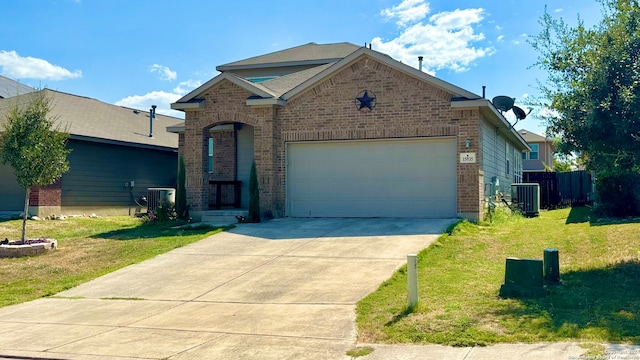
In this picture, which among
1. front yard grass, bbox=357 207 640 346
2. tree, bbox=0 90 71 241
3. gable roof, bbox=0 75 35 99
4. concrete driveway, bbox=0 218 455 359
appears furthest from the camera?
gable roof, bbox=0 75 35 99

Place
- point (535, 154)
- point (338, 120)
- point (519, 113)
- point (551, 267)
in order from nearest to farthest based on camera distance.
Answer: point (551, 267), point (338, 120), point (519, 113), point (535, 154)

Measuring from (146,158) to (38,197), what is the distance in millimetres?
5531

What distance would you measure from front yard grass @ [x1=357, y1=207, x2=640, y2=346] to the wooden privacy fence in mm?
15942

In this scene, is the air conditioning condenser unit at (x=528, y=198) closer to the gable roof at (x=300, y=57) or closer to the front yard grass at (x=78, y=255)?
the gable roof at (x=300, y=57)

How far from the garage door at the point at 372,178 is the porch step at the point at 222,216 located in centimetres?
160

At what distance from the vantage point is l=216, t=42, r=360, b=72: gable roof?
2425 cm

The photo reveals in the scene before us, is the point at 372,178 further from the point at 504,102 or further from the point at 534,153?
the point at 534,153

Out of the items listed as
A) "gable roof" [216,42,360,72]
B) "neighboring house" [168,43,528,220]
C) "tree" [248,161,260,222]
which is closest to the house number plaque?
"neighboring house" [168,43,528,220]

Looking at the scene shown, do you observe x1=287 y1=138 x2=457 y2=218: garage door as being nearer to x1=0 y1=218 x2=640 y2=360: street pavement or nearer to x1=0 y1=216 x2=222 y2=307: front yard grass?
x1=0 y1=218 x2=640 y2=360: street pavement

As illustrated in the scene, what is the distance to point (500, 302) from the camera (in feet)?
24.8

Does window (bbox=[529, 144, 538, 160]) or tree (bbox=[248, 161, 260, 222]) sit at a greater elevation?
window (bbox=[529, 144, 538, 160])

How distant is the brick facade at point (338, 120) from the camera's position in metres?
15.6

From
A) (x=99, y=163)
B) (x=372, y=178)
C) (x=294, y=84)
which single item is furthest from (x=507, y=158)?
(x=99, y=163)

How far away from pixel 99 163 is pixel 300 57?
9.61 metres
